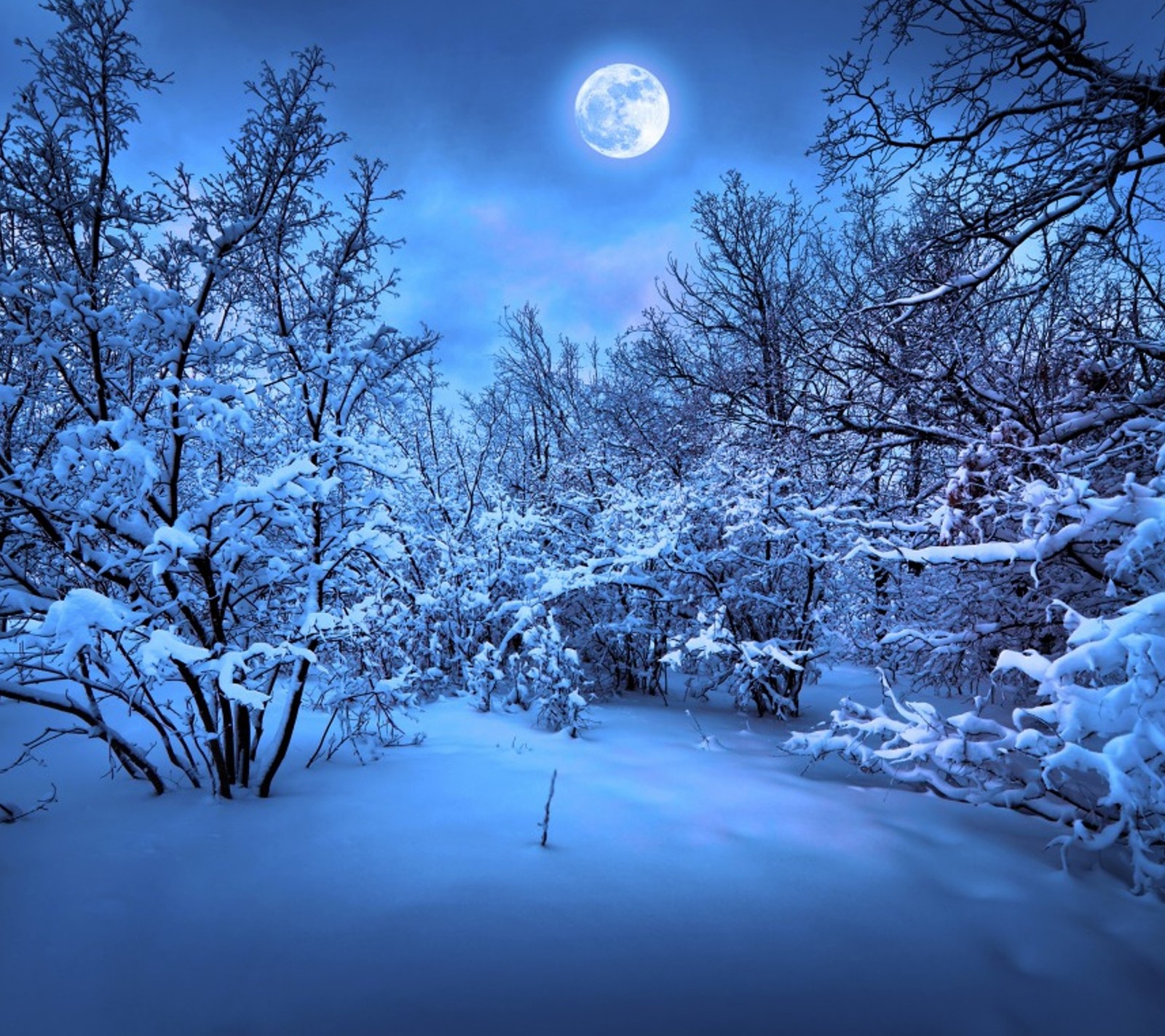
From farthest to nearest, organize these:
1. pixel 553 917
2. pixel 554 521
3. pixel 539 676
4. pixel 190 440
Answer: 1. pixel 554 521
2. pixel 539 676
3. pixel 190 440
4. pixel 553 917

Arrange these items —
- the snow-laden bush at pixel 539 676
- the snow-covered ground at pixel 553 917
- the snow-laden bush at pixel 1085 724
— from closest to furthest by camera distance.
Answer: the snow-covered ground at pixel 553 917
the snow-laden bush at pixel 1085 724
the snow-laden bush at pixel 539 676

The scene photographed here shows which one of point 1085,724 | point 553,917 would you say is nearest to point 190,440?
point 553,917

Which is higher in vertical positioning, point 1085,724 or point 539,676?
point 1085,724

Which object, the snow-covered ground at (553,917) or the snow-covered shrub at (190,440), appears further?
the snow-covered shrub at (190,440)

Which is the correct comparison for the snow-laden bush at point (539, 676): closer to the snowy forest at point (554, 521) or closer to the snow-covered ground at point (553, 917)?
the snowy forest at point (554, 521)

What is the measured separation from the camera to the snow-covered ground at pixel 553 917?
73.0 inches

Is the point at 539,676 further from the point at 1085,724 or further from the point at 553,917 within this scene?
the point at 1085,724

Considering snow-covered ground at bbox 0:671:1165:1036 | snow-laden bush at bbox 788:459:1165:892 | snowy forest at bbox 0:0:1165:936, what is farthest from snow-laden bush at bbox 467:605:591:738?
snow-laden bush at bbox 788:459:1165:892

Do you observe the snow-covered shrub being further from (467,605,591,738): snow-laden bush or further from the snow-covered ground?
(467,605,591,738): snow-laden bush

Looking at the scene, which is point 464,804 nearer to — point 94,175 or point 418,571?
point 94,175

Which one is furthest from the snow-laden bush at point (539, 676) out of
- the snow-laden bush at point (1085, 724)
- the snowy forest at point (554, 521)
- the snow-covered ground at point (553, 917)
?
the snow-laden bush at point (1085, 724)

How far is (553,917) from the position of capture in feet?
7.46

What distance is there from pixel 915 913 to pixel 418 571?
6.57 metres

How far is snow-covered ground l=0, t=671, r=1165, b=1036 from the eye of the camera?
1.85 m
